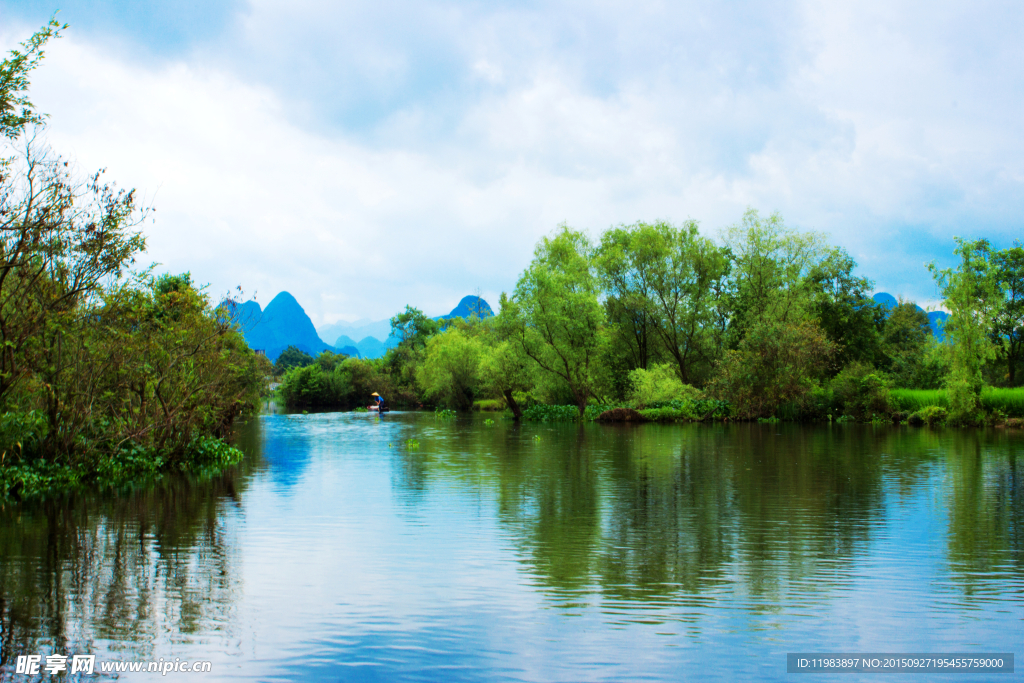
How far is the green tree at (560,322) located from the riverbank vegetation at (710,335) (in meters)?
0.08

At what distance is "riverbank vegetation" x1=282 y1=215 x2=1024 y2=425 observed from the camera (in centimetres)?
4275

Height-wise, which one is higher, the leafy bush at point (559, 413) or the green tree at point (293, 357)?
the green tree at point (293, 357)

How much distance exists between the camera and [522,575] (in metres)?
8.37

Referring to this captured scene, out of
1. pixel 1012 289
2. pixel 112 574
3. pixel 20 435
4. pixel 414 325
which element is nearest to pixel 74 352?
pixel 20 435

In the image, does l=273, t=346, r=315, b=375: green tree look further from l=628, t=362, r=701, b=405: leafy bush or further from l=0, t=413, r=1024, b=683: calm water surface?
l=0, t=413, r=1024, b=683: calm water surface

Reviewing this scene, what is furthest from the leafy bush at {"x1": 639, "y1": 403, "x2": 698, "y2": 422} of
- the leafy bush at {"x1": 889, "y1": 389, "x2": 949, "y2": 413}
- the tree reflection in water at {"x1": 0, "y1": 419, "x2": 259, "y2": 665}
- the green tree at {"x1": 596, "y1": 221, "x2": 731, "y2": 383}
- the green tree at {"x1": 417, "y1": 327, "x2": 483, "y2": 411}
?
the tree reflection in water at {"x1": 0, "y1": 419, "x2": 259, "y2": 665}

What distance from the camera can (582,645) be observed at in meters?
6.08

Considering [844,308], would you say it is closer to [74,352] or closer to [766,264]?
[766,264]

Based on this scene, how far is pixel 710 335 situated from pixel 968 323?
18496mm

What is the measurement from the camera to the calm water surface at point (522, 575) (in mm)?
6020

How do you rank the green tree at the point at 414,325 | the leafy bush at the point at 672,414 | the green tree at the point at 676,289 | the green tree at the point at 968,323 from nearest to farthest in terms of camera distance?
1. the green tree at the point at 968,323
2. the leafy bush at the point at 672,414
3. the green tree at the point at 676,289
4. the green tree at the point at 414,325

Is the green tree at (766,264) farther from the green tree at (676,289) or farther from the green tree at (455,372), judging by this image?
the green tree at (455,372)


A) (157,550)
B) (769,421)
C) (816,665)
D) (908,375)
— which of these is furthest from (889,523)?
(908,375)

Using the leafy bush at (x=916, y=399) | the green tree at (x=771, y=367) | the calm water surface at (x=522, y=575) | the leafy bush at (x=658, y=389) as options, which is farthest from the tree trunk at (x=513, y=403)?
the calm water surface at (x=522, y=575)
